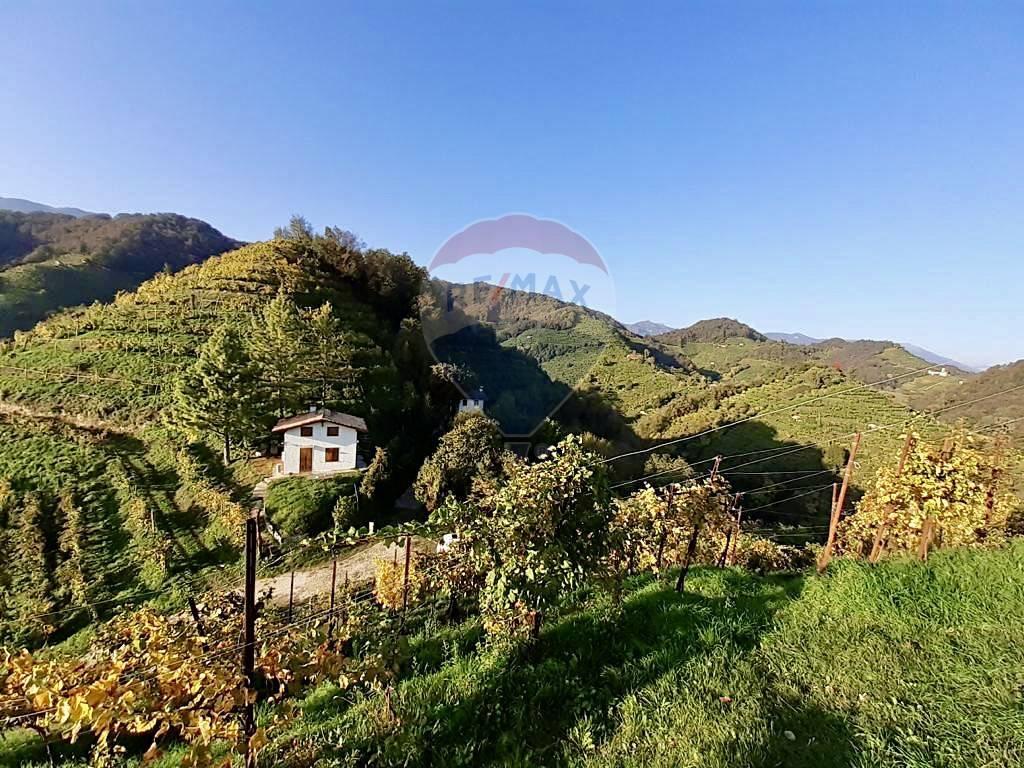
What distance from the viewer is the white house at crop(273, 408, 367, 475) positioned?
1870 cm

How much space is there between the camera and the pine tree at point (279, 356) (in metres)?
20.8

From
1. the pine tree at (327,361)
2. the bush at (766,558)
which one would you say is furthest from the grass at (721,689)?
the pine tree at (327,361)

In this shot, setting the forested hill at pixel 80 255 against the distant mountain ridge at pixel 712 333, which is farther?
the distant mountain ridge at pixel 712 333

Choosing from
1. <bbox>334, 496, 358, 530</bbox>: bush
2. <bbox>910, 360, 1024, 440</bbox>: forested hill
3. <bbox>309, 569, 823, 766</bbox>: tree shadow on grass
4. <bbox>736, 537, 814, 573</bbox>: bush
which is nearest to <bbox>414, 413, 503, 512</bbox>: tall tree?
<bbox>334, 496, 358, 530</bbox>: bush

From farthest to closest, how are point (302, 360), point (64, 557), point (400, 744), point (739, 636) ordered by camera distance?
1. point (302, 360)
2. point (64, 557)
3. point (739, 636)
4. point (400, 744)

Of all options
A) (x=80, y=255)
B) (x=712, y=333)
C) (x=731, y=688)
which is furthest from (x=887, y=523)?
(x=712, y=333)

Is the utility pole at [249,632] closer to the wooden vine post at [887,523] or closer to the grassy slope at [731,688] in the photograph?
the grassy slope at [731,688]

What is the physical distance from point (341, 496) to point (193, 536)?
5.07 m

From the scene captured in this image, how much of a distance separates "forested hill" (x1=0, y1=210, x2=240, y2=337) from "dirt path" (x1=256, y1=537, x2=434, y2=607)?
119ft

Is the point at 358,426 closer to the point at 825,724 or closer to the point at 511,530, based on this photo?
the point at 511,530

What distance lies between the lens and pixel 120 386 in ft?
71.5

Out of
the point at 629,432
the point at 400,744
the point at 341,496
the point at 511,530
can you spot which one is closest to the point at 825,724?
the point at 511,530

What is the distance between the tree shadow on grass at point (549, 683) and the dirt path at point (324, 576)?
855 centimetres

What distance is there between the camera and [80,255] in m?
60.0
